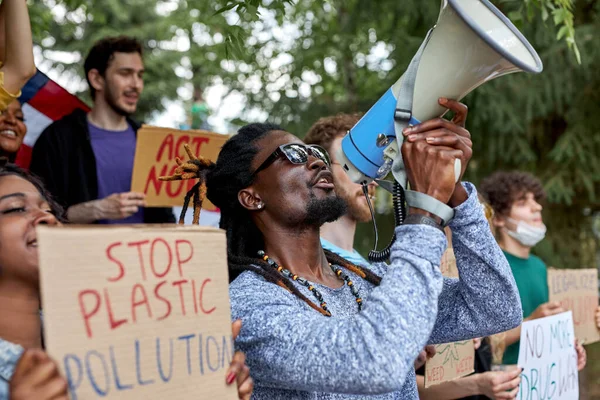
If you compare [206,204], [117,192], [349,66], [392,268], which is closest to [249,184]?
[392,268]

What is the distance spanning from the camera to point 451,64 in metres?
1.90

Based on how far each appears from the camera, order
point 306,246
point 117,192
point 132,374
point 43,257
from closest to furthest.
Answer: point 43,257, point 132,374, point 306,246, point 117,192

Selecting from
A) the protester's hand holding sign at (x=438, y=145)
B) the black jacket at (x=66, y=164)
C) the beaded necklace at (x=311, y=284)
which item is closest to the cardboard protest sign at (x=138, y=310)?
the beaded necklace at (x=311, y=284)

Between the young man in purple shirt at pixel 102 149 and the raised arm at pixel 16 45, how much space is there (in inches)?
40.9

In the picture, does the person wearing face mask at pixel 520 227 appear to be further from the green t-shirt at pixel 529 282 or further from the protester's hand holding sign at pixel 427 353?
the protester's hand holding sign at pixel 427 353

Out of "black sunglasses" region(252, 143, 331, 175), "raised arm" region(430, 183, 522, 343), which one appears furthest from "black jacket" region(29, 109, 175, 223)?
"raised arm" region(430, 183, 522, 343)

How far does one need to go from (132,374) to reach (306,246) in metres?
0.87

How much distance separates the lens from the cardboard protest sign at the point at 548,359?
3287 mm

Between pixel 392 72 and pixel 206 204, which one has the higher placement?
pixel 392 72

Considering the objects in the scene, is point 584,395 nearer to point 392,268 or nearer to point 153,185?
point 153,185

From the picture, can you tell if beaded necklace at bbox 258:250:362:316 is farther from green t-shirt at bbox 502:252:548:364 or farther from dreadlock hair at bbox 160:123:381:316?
green t-shirt at bbox 502:252:548:364

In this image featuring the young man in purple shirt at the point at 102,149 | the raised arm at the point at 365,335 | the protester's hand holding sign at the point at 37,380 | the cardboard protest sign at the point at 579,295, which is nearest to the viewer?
the protester's hand holding sign at the point at 37,380

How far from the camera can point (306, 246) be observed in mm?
2227

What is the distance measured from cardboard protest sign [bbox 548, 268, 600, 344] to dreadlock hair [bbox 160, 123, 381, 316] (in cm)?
199
